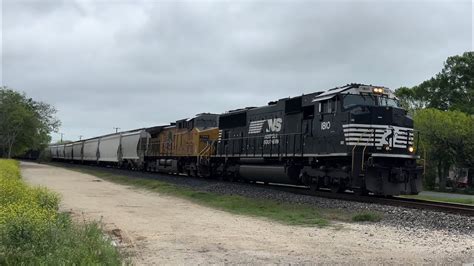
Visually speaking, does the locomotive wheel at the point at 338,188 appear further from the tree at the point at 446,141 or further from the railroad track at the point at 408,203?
the tree at the point at 446,141

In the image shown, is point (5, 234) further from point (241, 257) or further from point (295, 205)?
point (295, 205)

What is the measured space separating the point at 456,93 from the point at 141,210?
185ft

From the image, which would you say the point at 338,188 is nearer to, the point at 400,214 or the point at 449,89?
the point at 400,214

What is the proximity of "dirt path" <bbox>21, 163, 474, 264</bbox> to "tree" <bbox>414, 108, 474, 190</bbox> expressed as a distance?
31.6 m

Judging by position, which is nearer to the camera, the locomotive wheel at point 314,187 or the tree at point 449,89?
the locomotive wheel at point 314,187

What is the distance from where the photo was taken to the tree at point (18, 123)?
5759 cm

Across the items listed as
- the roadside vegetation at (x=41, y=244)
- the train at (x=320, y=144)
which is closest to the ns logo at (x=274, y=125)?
the train at (x=320, y=144)

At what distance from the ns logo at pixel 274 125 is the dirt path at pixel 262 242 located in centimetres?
879

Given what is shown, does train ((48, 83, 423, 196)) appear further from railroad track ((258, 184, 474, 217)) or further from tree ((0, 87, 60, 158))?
tree ((0, 87, 60, 158))

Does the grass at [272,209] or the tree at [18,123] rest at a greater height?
the tree at [18,123]

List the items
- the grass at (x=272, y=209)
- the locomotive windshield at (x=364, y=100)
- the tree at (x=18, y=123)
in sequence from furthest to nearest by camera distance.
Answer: the tree at (x=18, y=123) → the locomotive windshield at (x=364, y=100) → the grass at (x=272, y=209)

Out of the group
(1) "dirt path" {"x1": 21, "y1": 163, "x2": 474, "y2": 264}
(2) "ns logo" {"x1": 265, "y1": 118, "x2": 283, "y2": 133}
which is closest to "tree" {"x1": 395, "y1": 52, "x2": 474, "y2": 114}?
(2) "ns logo" {"x1": 265, "y1": 118, "x2": 283, "y2": 133}

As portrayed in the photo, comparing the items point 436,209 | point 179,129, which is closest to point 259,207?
point 436,209

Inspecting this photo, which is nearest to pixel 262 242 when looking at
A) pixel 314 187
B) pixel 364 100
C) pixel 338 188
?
pixel 338 188
